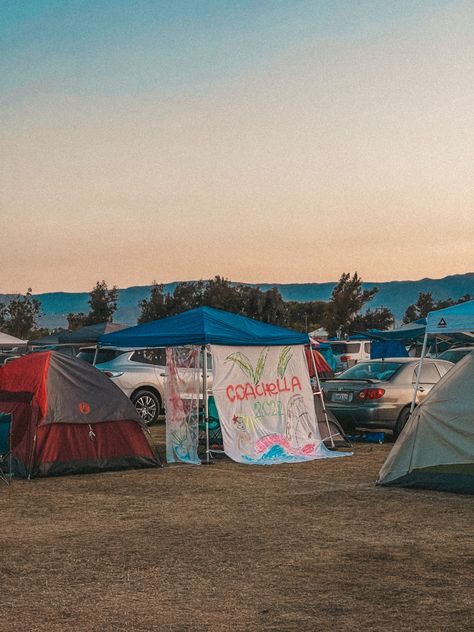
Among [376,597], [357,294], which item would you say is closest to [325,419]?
[376,597]

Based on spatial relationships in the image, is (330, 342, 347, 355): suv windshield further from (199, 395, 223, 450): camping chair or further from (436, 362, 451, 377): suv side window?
(199, 395, 223, 450): camping chair

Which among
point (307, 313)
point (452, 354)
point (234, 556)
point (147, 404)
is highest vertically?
point (307, 313)

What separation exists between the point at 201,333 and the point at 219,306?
69.1 m

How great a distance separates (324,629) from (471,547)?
2.72 metres

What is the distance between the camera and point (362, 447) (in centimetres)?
1636

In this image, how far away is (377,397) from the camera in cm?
1680

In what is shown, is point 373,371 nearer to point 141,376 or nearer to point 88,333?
point 141,376

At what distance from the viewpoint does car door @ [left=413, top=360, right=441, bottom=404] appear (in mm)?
17359

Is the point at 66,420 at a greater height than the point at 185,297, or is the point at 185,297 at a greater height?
the point at 185,297

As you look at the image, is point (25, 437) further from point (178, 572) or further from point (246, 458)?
point (178, 572)

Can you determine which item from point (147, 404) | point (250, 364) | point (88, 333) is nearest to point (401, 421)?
point (250, 364)

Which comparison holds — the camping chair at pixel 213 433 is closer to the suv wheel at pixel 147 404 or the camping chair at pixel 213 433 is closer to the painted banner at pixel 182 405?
the painted banner at pixel 182 405

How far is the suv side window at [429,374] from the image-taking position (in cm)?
1758

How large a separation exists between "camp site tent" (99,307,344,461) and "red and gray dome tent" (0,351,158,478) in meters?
1.06
